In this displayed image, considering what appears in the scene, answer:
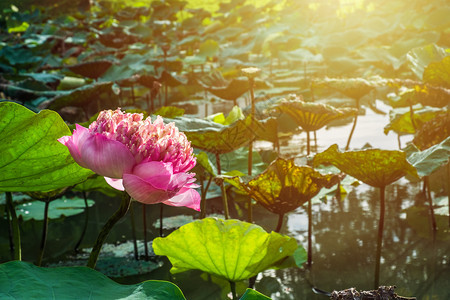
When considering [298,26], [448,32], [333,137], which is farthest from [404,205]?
[298,26]

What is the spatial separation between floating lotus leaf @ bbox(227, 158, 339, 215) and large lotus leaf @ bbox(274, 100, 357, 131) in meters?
0.40

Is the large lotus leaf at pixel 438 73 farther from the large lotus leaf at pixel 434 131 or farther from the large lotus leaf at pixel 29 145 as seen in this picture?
the large lotus leaf at pixel 29 145

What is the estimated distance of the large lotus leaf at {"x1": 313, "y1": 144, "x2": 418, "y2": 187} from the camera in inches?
46.1

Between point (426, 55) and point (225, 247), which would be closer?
point (225, 247)

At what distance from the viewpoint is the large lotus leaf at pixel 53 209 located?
2125mm

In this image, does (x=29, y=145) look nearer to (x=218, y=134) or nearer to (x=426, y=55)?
(x=218, y=134)

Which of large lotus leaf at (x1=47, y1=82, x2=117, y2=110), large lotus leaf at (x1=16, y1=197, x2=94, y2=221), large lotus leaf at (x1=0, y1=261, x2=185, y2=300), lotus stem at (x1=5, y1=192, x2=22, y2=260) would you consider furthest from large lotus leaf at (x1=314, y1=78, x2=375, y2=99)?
large lotus leaf at (x1=0, y1=261, x2=185, y2=300)

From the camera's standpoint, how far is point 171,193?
605 mm

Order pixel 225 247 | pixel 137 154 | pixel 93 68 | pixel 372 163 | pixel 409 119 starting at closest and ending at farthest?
1. pixel 137 154
2. pixel 225 247
3. pixel 372 163
4. pixel 409 119
5. pixel 93 68

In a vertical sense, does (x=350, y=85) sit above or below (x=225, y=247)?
→ above

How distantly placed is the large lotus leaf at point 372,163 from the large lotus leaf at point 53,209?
1.29 m

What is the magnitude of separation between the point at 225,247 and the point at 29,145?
38 cm

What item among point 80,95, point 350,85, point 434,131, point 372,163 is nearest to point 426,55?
point 350,85

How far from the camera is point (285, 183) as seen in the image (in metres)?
1.23
